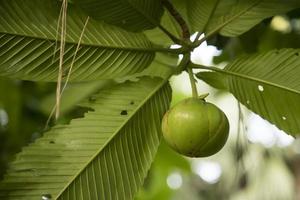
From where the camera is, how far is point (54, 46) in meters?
1.11

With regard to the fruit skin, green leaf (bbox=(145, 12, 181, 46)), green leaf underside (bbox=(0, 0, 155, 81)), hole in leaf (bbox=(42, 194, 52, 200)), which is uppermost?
green leaf (bbox=(145, 12, 181, 46))

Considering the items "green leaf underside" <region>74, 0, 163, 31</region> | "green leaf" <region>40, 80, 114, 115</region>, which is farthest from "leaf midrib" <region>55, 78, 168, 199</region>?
"green leaf" <region>40, 80, 114, 115</region>

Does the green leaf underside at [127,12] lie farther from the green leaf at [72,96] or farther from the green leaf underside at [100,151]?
the green leaf at [72,96]

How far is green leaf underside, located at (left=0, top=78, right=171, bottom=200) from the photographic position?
1.11 meters

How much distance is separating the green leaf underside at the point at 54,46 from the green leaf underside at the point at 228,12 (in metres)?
0.13

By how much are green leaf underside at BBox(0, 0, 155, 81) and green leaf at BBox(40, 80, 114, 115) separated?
893 millimetres

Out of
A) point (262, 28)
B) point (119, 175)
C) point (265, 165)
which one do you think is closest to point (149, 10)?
point (119, 175)

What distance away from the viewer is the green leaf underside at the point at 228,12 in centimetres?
122

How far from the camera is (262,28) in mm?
1688

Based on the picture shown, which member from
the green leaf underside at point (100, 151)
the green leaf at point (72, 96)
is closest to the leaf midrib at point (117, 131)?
the green leaf underside at point (100, 151)

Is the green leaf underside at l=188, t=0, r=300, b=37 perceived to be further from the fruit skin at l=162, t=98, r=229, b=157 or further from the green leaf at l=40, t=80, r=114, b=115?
the green leaf at l=40, t=80, r=114, b=115

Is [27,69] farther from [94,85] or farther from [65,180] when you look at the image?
[94,85]

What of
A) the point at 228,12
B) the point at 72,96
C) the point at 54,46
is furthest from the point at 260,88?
the point at 72,96

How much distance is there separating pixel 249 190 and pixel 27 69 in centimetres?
577
